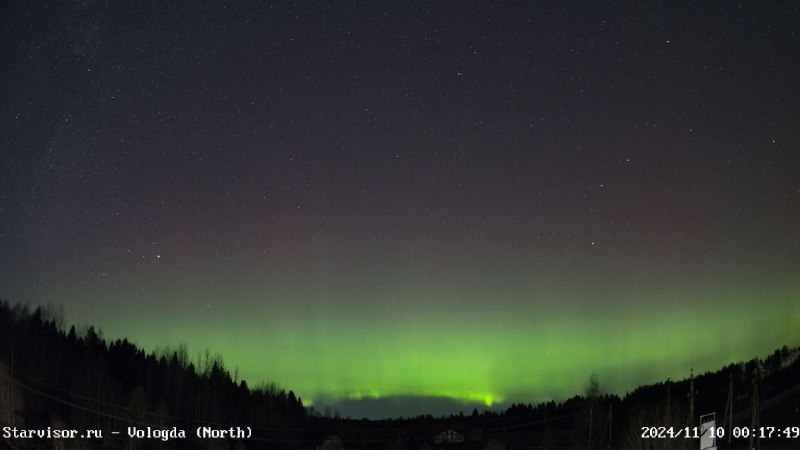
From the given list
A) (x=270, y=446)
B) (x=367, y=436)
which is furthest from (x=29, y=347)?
(x=367, y=436)

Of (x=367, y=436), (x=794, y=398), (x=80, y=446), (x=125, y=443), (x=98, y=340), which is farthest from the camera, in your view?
(x=367, y=436)

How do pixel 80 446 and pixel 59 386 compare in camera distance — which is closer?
pixel 80 446

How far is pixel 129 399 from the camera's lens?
89938mm

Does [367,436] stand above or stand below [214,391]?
below

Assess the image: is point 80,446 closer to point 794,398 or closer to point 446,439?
point 446,439

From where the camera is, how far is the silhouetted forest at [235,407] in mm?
78438

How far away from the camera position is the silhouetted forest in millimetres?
78438

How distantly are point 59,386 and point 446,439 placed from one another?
184 ft

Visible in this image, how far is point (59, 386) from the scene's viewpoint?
90.7m

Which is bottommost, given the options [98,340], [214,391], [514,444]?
[514,444]

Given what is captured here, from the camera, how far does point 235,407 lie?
11588 cm

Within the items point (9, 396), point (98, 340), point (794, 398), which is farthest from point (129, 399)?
point (794, 398)

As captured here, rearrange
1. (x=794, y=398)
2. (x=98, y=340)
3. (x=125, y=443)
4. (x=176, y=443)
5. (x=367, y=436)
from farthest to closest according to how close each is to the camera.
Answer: (x=367, y=436) → (x=98, y=340) → (x=794, y=398) → (x=176, y=443) → (x=125, y=443)

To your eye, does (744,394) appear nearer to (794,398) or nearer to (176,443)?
(794,398)
